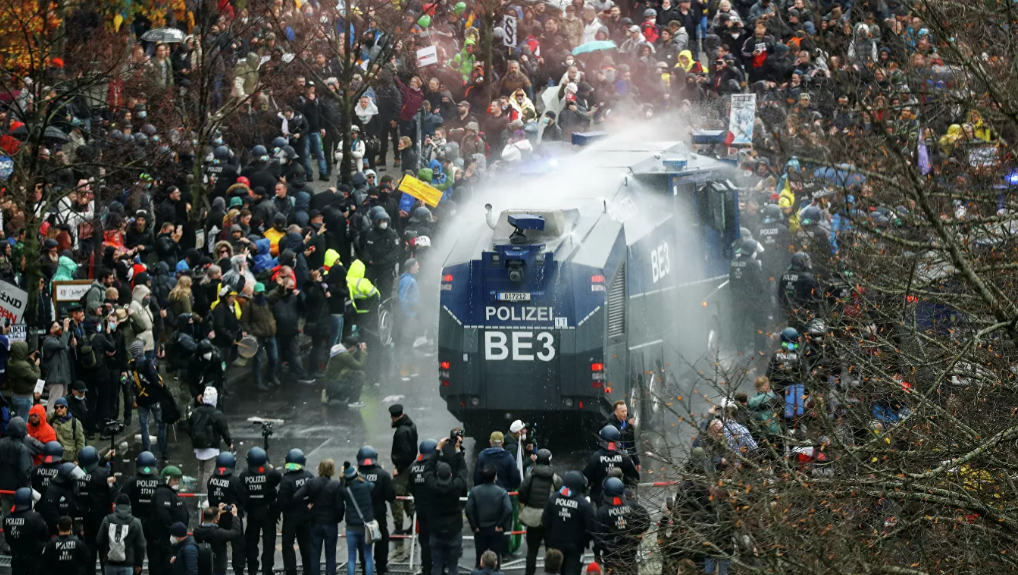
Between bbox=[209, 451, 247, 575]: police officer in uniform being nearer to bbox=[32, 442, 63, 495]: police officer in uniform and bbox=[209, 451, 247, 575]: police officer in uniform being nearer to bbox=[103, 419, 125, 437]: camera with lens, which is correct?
bbox=[32, 442, 63, 495]: police officer in uniform

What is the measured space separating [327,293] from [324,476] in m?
6.91

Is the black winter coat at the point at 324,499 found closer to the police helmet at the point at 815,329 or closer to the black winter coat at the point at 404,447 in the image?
the black winter coat at the point at 404,447

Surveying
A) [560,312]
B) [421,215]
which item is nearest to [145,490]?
[560,312]

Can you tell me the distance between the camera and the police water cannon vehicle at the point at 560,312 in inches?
742

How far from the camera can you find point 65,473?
687 inches

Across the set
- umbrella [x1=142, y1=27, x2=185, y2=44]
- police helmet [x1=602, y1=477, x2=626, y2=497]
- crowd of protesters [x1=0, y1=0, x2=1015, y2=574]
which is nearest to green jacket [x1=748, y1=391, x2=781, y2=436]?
crowd of protesters [x1=0, y1=0, x2=1015, y2=574]

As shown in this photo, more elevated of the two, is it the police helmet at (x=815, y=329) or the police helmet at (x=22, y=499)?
the police helmet at (x=815, y=329)

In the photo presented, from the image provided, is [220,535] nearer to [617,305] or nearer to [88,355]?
[88,355]

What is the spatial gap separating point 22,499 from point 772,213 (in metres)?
14.2

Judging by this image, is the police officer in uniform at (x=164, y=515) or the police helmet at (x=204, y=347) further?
the police helmet at (x=204, y=347)

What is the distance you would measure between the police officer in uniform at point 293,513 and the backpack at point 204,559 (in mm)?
996

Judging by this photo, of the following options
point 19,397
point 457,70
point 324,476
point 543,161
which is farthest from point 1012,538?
point 457,70

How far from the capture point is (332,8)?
29.1 metres

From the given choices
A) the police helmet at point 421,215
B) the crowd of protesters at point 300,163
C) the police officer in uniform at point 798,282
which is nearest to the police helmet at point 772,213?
the crowd of protesters at point 300,163
